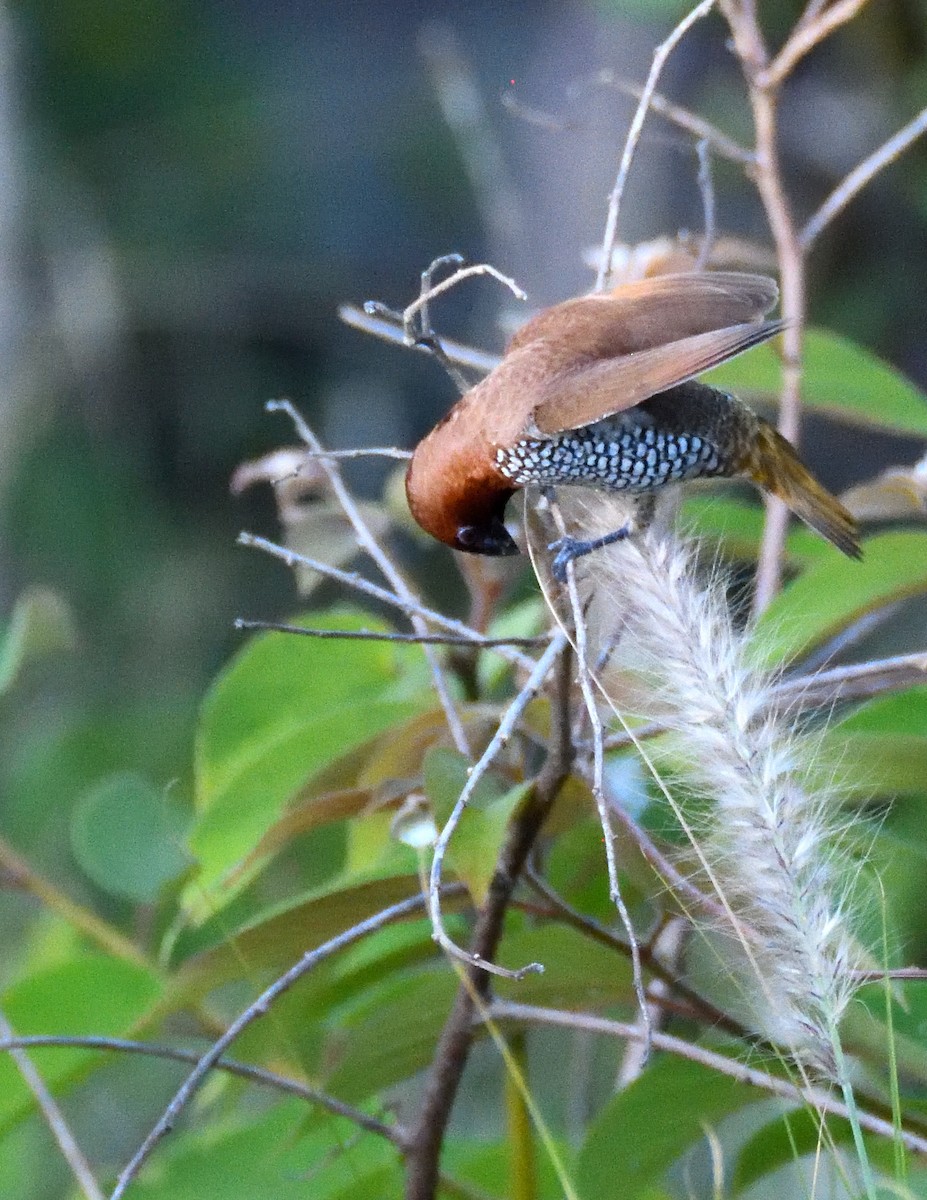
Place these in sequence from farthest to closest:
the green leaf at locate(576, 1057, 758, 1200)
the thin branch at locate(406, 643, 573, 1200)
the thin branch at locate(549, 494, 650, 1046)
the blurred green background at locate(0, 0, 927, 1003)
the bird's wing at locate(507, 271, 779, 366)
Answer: the blurred green background at locate(0, 0, 927, 1003)
the bird's wing at locate(507, 271, 779, 366)
the green leaf at locate(576, 1057, 758, 1200)
the thin branch at locate(406, 643, 573, 1200)
the thin branch at locate(549, 494, 650, 1046)

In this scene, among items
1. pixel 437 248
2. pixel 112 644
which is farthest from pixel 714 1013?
pixel 437 248

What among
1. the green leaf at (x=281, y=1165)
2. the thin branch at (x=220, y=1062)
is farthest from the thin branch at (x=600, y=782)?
the green leaf at (x=281, y=1165)

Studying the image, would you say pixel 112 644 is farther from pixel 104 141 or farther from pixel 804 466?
pixel 804 466

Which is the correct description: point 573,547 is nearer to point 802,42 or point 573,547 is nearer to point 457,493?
point 457,493

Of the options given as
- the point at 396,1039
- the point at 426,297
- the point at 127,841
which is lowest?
the point at 396,1039

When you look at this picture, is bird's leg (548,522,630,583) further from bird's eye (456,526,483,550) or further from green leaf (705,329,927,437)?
green leaf (705,329,927,437)

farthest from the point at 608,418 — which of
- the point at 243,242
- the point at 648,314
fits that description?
the point at 243,242

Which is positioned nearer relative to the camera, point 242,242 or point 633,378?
point 633,378

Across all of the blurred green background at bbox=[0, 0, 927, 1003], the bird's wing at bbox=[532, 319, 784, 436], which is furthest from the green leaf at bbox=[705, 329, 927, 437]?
the blurred green background at bbox=[0, 0, 927, 1003]
